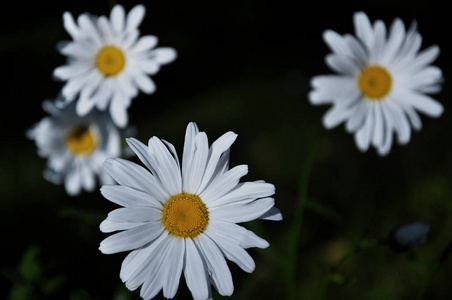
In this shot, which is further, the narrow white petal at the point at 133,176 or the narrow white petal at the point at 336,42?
the narrow white petal at the point at 336,42

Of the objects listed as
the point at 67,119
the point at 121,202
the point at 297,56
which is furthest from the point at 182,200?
the point at 297,56

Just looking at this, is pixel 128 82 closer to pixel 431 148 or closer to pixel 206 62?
pixel 206 62

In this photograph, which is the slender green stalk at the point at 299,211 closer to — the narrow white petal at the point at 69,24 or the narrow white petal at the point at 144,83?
the narrow white petal at the point at 144,83

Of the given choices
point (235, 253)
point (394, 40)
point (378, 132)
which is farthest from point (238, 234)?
point (394, 40)

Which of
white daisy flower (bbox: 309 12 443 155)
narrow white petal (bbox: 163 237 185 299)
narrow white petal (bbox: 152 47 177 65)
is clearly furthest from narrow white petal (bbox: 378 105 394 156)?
narrow white petal (bbox: 163 237 185 299)

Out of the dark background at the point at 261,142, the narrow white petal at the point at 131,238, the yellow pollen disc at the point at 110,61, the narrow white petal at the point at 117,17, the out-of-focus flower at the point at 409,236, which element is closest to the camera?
the narrow white petal at the point at 131,238

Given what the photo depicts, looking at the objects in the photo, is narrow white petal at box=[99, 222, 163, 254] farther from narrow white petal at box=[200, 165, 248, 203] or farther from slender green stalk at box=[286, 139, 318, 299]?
slender green stalk at box=[286, 139, 318, 299]

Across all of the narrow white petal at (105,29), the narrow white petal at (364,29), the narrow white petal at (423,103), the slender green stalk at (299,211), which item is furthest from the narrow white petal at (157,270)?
the narrow white petal at (423,103)
